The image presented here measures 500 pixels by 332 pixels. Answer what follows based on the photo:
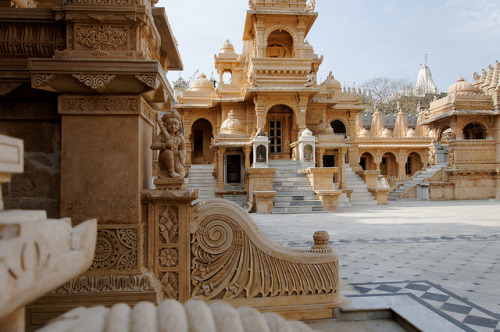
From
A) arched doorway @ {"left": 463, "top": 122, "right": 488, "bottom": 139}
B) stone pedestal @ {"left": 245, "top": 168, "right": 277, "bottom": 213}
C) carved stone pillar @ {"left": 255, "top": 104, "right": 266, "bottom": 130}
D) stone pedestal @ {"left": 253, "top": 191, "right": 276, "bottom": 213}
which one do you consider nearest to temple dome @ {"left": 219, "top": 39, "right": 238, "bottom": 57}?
carved stone pillar @ {"left": 255, "top": 104, "right": 266, "bottom": 130}

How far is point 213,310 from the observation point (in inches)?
48.7

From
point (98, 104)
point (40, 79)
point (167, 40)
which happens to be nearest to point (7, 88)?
point (40, 79)

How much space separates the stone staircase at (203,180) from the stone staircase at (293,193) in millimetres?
4022

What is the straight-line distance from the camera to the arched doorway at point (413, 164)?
114 feet

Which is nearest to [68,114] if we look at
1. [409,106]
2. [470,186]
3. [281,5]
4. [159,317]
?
[159,317]

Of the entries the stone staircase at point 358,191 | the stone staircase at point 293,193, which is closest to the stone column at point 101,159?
the stone staircase at point 293,193

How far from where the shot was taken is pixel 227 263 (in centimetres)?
321

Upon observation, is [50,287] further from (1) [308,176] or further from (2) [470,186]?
(2) [470,186]

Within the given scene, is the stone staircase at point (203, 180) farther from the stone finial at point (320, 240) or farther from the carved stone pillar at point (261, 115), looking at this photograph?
the stone finial at point (320, 240)

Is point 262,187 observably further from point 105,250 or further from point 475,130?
point 475,130

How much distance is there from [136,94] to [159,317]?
2405 millimetres

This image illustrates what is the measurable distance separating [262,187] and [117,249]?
39.9 ft

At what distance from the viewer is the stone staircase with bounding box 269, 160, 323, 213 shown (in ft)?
48.1

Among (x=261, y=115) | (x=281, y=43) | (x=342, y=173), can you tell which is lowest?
(x=342, y=173)
